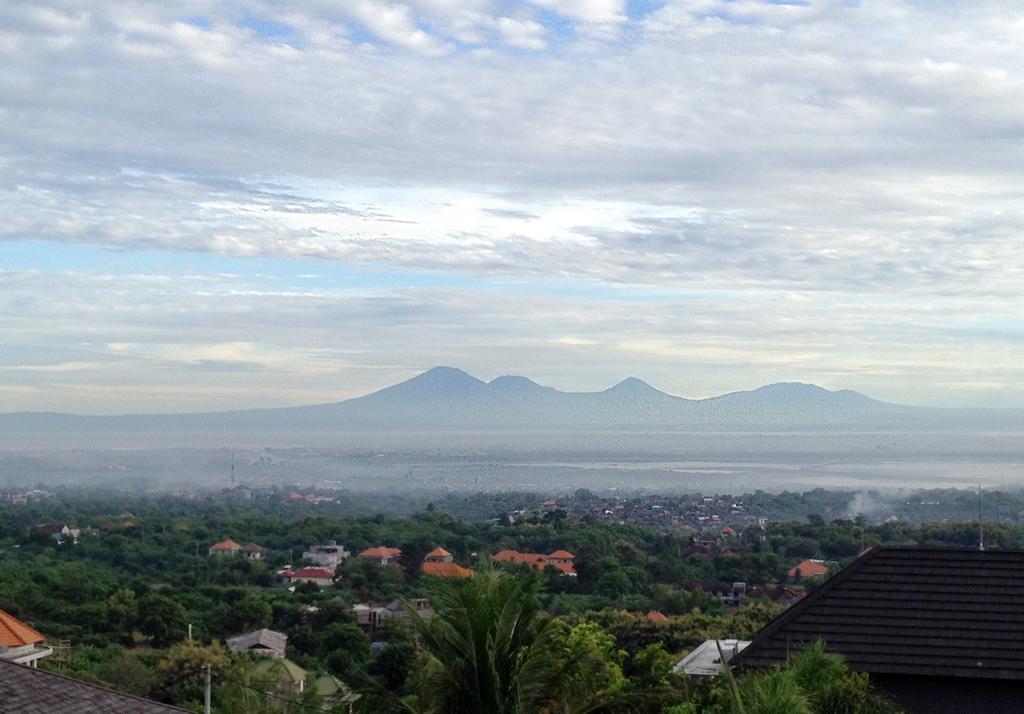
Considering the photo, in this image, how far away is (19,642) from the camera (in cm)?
2545

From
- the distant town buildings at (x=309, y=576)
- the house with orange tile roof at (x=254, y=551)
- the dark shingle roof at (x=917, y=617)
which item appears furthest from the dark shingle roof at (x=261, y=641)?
the house with orange tile roof at (x=254, y=551)

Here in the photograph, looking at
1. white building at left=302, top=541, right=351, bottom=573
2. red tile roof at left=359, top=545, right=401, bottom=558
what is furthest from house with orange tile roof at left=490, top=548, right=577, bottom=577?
white building at left=302, top=541, right=351, bottom=573

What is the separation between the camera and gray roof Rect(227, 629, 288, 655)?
4103 cm

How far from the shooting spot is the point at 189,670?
107 ft

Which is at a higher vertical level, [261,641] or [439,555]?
[261,641]

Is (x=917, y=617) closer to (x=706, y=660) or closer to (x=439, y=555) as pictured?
(x=706, y=660)

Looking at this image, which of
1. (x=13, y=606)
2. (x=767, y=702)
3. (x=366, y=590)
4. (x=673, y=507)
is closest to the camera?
(x=767, y=702)

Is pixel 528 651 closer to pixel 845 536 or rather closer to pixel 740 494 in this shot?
pixel 845 536

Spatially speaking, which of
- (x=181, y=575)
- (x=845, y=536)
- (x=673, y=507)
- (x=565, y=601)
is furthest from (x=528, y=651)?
(x=673, y=507)

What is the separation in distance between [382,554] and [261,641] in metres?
40.2

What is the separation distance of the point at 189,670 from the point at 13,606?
1885 cm

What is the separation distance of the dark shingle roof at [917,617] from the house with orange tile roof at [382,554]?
64442mm

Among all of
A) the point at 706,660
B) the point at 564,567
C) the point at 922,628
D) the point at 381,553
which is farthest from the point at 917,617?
the point at 381,553

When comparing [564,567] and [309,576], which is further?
[309,576]
